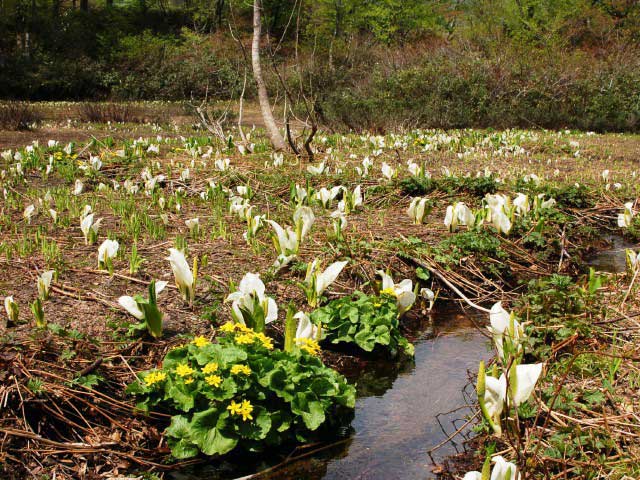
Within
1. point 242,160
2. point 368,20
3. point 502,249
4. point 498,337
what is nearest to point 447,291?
point 502,249

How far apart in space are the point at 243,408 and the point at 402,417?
930 mm

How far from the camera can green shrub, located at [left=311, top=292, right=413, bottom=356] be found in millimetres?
3475

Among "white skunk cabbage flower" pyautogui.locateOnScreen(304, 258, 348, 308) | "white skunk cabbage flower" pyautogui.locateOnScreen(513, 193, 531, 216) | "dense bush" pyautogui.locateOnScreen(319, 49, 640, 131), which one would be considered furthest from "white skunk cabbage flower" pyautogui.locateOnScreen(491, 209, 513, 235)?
"dense bush" pyautogui.locateOnScreen(319, 49, 640, 131)

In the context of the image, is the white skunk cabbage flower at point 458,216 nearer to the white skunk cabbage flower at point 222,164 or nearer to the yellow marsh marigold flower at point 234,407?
the white skunk cabbage flower at point 222,164

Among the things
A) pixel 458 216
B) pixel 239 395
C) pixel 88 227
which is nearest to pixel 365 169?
pixel 458 216

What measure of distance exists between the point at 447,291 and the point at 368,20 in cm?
3297

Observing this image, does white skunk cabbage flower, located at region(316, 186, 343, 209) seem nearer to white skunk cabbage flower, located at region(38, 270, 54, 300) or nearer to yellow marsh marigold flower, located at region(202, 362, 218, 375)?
white skunk cabbage flower, located at region(38, 270, 54, 300)

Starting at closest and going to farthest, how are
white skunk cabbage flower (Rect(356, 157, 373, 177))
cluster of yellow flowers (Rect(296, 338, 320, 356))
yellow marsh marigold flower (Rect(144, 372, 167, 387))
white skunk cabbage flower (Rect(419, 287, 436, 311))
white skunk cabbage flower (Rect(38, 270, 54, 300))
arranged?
yellow marsh marigold flower (Rect(144, 372, 167, 387))
cluster of yellow flowers (Rect(296, 338, 320, 356))
white skunk cabbage flower (Rect(38, 270, 54, 300))
white skunk cabbage flower (Rect(419, 287, 436, 311))
white skunk cabbage flower (Rect(356, 157, 373, 177))

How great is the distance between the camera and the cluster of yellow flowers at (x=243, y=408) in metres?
2.45

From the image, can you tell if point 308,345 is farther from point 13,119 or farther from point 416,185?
point 13,119

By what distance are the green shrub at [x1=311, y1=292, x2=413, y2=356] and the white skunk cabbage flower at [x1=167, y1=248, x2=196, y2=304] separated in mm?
705

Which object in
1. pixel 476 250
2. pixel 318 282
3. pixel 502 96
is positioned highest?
pixel 502 96

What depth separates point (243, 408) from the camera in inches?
96.9

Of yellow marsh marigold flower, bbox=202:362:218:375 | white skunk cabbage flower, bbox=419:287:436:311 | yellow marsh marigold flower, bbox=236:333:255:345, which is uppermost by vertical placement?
yellow marsh marigold flower, bbox=236:333:255:345
